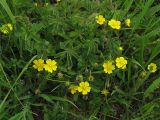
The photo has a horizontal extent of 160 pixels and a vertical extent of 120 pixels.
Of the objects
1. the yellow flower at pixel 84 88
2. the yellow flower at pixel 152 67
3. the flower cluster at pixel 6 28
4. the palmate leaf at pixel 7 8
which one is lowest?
the yellow flower at pixel 84 88

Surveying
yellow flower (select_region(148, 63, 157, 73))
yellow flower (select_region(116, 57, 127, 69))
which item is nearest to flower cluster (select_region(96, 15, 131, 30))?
yellow flower (select_region(116, 57, 127, 69))

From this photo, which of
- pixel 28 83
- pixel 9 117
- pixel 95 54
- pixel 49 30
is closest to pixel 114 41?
pixel 95 54

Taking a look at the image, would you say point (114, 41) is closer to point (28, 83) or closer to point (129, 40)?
point (129, 40)

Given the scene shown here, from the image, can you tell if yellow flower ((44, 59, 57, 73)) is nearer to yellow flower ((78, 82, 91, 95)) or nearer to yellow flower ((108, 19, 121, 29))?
yellow flower ((78, 82, 91, 95))

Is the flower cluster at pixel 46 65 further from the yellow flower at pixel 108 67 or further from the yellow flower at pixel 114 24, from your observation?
the yellow flower at pixel 114 24

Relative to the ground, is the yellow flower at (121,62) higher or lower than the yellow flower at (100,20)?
lower

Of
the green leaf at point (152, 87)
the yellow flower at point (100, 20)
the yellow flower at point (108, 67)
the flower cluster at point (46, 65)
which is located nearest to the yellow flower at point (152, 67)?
the green leaf at point (152, 87)

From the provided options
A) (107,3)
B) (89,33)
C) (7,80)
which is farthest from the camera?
(107,3)
